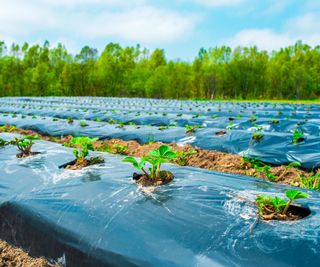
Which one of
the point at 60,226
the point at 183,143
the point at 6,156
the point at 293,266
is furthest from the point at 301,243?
the point at 183,143

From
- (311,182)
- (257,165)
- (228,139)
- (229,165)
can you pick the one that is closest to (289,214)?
(311,182)

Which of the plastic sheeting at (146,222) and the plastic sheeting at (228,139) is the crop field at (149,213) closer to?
the plastic sheeting at (146,222)

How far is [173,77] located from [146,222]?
43.4 m

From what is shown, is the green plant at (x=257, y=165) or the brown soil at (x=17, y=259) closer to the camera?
the brown soil at (x=17, y=259)

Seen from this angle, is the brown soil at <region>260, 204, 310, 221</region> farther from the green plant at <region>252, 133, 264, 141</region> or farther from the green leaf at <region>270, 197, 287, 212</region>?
the green plant at <region>252, 133, 264, 141</region>

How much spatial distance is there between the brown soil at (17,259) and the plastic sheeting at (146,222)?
6 centimetres

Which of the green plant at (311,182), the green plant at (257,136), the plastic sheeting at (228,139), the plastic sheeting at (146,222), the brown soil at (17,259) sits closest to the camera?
the plastic sheeting at (146,222)

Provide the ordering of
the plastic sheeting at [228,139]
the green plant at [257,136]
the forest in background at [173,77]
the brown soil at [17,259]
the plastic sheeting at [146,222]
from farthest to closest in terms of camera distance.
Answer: the forest in background at [173,77] < the green plant at [257,136] < the plastic sheeting at [228,139] < the brown soil at [17,259] < the plastic sheeting at [146,222]

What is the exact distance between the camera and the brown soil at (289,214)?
78.6 inches

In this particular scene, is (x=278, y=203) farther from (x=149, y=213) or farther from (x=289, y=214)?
(x=149, y=213)

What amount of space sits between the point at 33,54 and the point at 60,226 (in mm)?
52547

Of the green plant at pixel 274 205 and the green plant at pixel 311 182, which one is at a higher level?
the green plant at pixel 274 205

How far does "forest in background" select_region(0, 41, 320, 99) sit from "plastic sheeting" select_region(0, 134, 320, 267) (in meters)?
40.7

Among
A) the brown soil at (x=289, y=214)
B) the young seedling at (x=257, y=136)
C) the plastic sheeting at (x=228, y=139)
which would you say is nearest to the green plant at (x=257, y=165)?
the plastic sheeting at (x=228, y=139)
